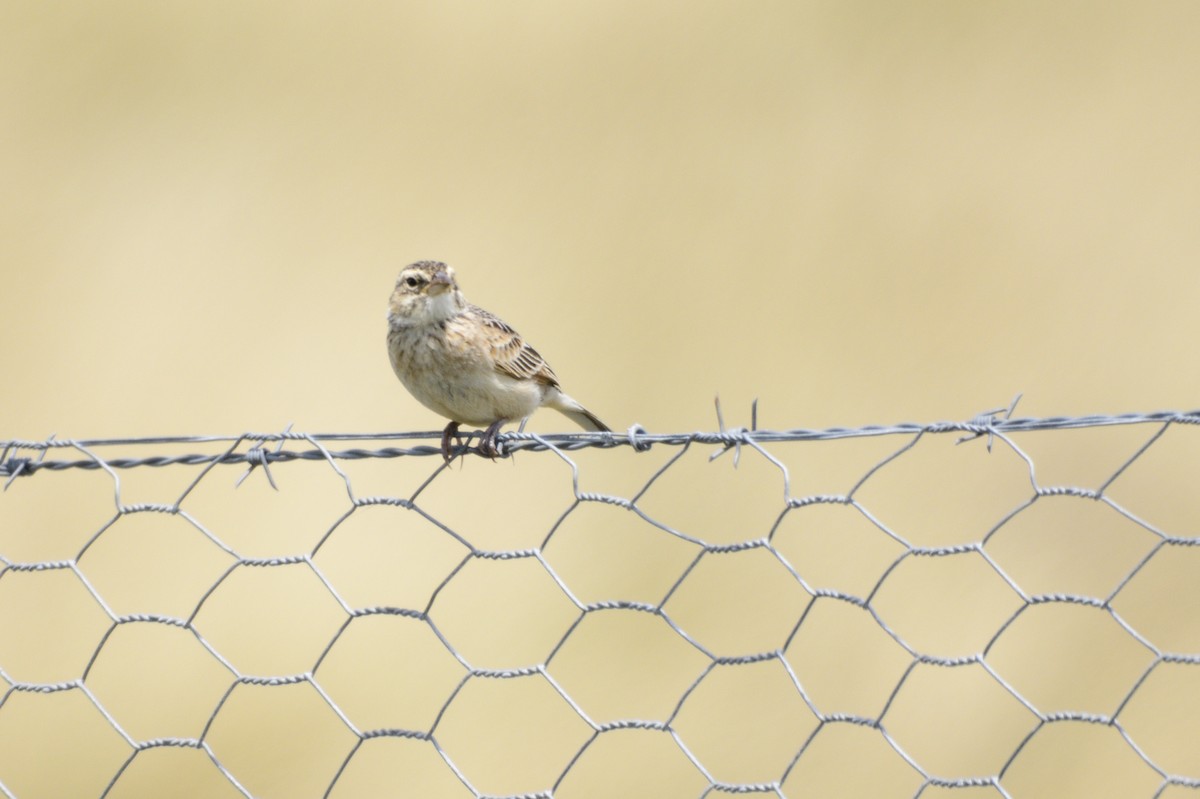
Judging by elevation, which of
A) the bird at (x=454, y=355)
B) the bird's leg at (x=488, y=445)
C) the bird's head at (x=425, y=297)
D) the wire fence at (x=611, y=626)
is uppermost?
the bird's head at (x=425, y=297)

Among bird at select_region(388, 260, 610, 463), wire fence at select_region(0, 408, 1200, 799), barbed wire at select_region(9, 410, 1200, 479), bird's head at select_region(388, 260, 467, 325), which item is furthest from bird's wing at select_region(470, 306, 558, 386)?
wire fence at select_region(0, 408, 1200, 799)

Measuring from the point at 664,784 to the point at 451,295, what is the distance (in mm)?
3644

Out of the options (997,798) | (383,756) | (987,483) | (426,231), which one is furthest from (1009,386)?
(383,756)

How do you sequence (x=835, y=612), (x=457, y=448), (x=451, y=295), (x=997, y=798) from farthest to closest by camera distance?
1. (x=835, y=612)
2. (x=997, y=798)
3. (x=451, y=295)
4. (x=457, y=448)

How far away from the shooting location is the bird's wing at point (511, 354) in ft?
14.6

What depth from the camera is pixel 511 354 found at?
4.53 m

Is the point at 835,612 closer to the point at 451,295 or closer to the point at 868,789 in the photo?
the point at 868,789

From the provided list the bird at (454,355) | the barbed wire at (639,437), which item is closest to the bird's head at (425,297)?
the bird at (454,355)

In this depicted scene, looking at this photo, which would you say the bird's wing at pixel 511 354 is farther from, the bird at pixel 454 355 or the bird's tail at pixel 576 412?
the bird's tail at pixel 576 412

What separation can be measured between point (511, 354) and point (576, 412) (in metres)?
0.82

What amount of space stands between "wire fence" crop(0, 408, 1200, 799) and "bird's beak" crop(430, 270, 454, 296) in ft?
8.46

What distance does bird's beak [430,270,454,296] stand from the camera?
4.47m

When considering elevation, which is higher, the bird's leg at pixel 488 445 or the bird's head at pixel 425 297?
the bird's head at pixel 425 297

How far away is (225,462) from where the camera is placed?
3.22m
